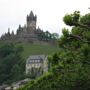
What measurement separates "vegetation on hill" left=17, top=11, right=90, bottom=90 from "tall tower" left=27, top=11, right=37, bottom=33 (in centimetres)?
15349

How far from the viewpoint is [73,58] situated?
20172mm

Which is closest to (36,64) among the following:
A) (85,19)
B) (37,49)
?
(37,49)

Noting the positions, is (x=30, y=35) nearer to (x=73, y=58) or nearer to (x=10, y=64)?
(x=10, y=64)

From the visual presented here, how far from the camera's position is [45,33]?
6693 inches

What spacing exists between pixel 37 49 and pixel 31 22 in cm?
3968

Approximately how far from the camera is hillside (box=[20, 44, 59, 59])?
142012 mm

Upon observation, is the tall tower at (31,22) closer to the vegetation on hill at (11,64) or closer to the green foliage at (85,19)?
the vegetation on hill at (11,64)

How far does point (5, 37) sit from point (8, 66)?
6752cm

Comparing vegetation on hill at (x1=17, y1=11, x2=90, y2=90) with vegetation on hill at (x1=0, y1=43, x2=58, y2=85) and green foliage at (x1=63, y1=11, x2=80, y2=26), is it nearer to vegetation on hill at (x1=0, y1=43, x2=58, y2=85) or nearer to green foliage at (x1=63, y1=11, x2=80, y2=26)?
green foliage at (x1=63, y1=11, x2=80, y2=26)

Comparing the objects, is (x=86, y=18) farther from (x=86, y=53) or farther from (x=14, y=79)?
(x=14, y=79)

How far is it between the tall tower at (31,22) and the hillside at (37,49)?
1003 inches

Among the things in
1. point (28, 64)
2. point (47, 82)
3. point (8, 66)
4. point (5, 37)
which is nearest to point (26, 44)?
point (5, 37)

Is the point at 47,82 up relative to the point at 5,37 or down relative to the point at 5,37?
down

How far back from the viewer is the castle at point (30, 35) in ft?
551
